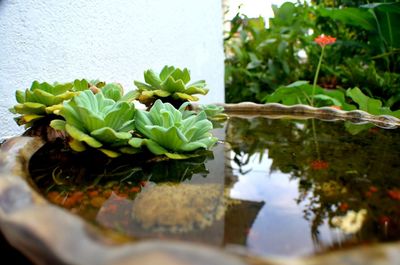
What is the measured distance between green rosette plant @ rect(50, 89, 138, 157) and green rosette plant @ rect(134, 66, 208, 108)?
179 millimetres

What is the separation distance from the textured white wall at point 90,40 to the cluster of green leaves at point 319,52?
3.09ft

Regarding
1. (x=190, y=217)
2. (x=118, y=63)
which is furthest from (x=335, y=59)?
(x=190, y=217)

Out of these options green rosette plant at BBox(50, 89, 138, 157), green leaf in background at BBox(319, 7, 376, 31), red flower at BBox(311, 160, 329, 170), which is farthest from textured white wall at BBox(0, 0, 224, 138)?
green leaf in background at BBox(319, 7, 376, 31)

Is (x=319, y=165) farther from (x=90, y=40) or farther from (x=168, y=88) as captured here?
(x=90, y=40)

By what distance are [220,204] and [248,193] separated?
0.07 meters

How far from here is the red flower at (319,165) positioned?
0.66m

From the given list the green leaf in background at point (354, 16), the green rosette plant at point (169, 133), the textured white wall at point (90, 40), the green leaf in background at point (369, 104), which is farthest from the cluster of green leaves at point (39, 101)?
the green leaf in background at point (354, 16)

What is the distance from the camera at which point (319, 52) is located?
9.42 feet

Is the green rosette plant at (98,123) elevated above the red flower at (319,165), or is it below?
above

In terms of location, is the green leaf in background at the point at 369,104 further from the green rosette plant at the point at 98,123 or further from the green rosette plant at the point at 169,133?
the green rosette plant at the point at 98,123

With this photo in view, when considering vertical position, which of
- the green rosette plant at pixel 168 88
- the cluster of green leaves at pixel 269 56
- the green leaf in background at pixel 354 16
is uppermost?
the green leaf in background at pixel 354 16

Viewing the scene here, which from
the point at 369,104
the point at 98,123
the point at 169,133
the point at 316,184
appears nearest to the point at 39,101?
the point at 98,123

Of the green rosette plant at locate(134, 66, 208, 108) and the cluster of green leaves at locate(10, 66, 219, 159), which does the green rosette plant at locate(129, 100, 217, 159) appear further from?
the green rosette plant at locate(134, 66, 208, 108)

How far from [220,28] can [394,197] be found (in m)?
2.15
